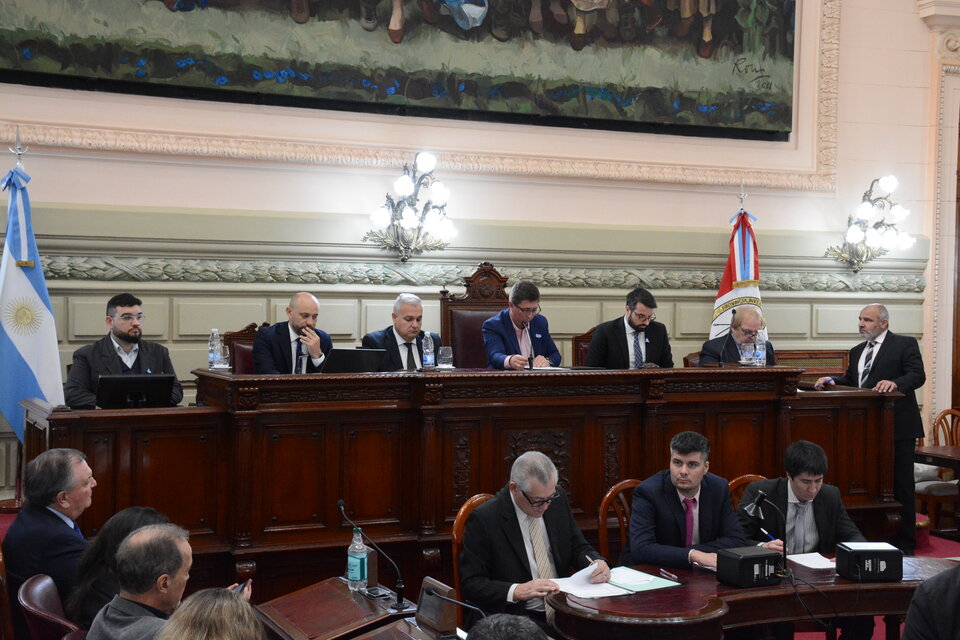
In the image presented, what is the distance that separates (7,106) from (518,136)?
4196 millimetres

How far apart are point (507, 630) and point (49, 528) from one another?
2209mm

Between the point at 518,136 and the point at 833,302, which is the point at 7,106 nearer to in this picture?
the point at 518,136

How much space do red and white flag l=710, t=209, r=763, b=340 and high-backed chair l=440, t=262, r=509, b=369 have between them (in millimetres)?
2321

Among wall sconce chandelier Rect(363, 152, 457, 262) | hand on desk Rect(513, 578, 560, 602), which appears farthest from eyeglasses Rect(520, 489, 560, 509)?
wall sconce chandelier Rect(363, 152, 457, 262)

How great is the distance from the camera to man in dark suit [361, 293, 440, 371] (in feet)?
20.9

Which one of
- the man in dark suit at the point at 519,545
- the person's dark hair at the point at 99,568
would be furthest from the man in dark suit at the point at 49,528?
the man in dark suit at the point at 519,545

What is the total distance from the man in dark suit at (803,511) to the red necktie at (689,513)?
0.88ft

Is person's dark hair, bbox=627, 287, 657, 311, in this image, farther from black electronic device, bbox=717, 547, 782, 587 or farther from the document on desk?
black electronic device, bbox=717, 547, 782, 587

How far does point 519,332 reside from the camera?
6.74m

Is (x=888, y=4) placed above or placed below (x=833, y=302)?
above

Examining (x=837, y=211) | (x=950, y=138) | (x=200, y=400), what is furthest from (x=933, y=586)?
(x=950, y=138)

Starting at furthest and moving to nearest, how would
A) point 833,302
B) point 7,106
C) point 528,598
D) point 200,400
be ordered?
1. point 833,302
2. point 7,106
3. point 200,400
4. point 528,598

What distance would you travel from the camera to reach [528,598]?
376cm
